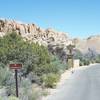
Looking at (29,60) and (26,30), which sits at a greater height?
(26,30)

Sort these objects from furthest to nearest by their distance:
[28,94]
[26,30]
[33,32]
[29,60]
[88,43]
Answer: [88,43], [33,32], [26,30], [29,60], [28,94]

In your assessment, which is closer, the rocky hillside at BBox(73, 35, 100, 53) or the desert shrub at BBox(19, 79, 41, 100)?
the desert shrub at BBox(19, 79, 41, 100)

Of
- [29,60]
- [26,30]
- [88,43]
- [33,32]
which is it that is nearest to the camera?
[29,60]

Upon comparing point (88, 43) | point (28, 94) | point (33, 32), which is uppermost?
point (88, 43)

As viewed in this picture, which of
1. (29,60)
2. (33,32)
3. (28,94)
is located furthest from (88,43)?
(28,94)

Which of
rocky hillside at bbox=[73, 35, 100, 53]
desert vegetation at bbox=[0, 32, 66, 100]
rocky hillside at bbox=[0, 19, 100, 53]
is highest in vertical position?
rocky hillside at bbox=[73, 35, 100, 53]

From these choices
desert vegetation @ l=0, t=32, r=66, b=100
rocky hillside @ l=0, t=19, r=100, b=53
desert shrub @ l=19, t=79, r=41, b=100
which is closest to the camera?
desert shrub @ l=19, t=79, r=41, b=100

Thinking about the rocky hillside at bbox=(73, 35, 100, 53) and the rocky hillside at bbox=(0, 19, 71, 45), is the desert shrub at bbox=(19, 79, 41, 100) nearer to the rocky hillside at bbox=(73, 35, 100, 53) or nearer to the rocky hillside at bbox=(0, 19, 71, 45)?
the rocky hillside at bbox=(0, 19, 71, 45)

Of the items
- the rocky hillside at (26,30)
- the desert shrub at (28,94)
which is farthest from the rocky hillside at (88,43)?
the desert shrub at (28,94)

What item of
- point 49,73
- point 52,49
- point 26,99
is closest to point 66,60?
point 52,49

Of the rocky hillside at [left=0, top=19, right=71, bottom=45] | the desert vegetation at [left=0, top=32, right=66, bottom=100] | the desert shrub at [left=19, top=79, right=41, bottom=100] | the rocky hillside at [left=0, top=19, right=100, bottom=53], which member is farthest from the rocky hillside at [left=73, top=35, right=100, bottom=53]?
the desert shrub at [left=19, top=79, right=41, bottom=100]

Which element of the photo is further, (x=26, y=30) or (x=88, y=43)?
(x=88, y=43)

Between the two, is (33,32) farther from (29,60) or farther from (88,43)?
(88,43)

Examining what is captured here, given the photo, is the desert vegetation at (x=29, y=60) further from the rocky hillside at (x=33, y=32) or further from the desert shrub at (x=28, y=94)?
the rocky hillside at (x=33, y=32)
